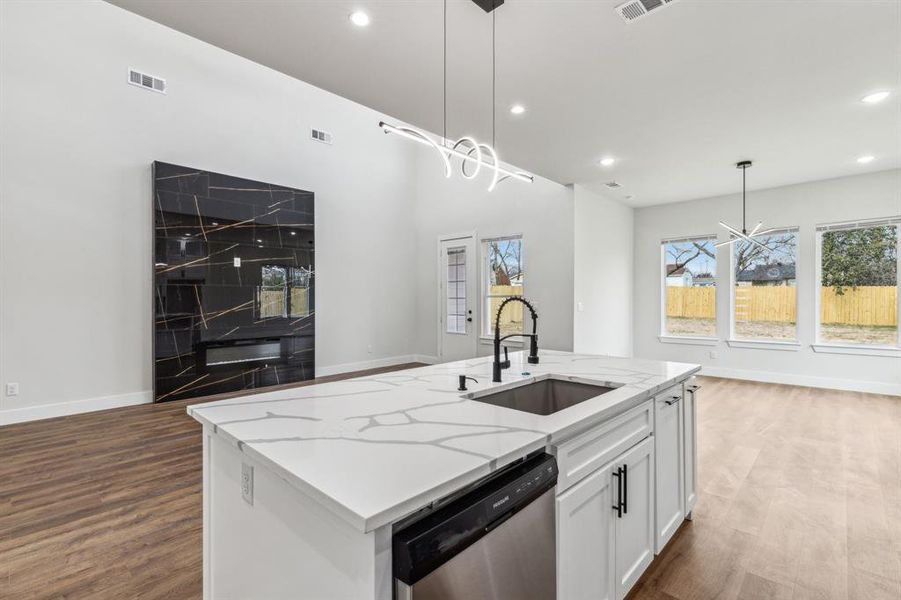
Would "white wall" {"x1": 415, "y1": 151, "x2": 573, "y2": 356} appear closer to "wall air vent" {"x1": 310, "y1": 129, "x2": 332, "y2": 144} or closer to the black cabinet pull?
"wall air vent" {"x1": 310, "y1": 129, "x2": 332, "y2": 144}

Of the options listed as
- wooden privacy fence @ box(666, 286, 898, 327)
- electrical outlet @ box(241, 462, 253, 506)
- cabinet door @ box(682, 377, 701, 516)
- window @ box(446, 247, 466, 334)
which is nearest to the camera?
electrical outlet @ box(241, 462, 253, 506)

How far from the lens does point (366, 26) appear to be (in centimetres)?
237

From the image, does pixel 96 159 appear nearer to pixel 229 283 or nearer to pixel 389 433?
pixel 229 283

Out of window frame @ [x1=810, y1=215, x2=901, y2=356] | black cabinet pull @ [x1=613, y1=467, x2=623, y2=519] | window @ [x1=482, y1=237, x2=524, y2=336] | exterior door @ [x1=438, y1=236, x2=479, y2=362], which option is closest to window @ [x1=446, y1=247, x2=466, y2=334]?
exterior door @ [x1=438, y1=236, x2=479, y2=362]

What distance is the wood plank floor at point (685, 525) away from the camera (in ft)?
6.35

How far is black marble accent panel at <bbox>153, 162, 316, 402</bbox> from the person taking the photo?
4816 mm

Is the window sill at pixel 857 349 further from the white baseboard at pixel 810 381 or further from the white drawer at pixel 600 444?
the white drawer at pixel 600 444

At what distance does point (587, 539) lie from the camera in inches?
57.3

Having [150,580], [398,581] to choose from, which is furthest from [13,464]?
[398,581]

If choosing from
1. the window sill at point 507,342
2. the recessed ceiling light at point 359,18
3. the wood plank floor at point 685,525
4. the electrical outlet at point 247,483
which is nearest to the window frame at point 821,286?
A: the wood plank floor at point 685,525

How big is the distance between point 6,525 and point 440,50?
3.66 meters

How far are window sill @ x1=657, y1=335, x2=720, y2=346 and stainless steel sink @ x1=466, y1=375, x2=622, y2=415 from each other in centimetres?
558

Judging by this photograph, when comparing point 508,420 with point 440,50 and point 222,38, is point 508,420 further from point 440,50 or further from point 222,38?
point 222,38

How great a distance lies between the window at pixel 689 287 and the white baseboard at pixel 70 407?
743 centimetres
